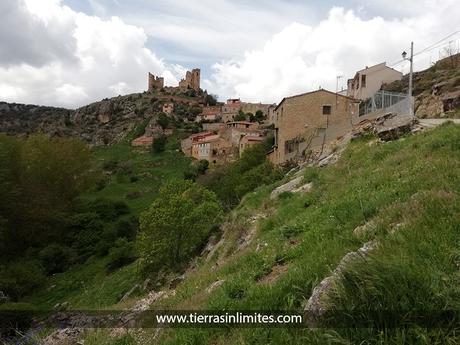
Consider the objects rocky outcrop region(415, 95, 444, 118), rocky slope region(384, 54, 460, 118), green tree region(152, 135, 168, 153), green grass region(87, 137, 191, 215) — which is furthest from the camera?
green tree region(152, 135, 168, 153)

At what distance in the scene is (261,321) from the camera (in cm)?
469

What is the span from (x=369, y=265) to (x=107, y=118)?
501 ft

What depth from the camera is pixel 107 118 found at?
14838 centimetres

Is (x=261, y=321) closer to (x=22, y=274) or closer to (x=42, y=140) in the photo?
(x=22, y=274)

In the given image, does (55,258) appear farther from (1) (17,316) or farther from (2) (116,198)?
(1) (17,316)

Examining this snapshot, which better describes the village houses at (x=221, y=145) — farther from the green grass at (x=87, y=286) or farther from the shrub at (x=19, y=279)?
the shrub at (x=19, y=279)

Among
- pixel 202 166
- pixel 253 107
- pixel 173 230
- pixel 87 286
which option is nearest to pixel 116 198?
pixel 202 166

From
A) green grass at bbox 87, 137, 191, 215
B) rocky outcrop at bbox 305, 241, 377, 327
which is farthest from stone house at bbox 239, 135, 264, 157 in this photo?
rocky outcrop at bbox 305, 241, 377, 327

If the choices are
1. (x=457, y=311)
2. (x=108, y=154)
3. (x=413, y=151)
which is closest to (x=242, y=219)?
(x=413, y=151)

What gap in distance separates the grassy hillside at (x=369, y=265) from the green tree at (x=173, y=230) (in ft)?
58.2

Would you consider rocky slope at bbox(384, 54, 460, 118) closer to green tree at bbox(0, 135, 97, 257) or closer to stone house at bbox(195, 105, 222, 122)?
green tree at bbox(0, 135, 97, 257)

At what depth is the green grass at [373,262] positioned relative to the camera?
3514mm

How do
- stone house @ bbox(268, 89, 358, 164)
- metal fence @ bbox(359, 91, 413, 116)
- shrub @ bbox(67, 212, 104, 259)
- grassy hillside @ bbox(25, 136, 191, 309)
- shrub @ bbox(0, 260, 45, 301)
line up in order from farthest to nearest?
shrub @ bbox(67, 212, 104, 259) → stone house @ bbox(268, 89, 358, 164) → shrub @ bbox(0, 260, 45, 301) → grassy hillside @ bbox(25, 136, 191, 309) → metal fence @ bbox(359, 91, 413, 116)

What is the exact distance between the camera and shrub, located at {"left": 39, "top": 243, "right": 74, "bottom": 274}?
1569 inches
